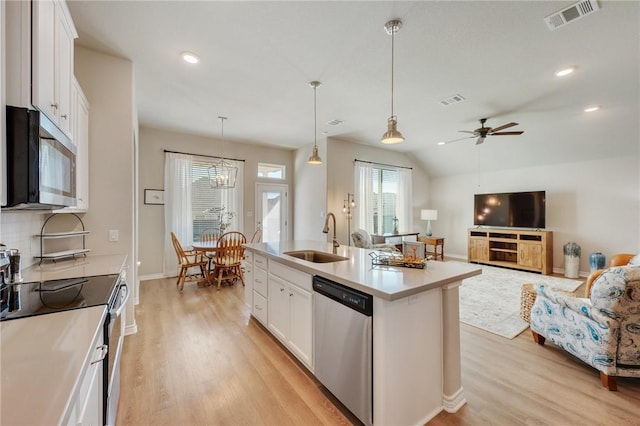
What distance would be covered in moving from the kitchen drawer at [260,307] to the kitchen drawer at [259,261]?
0.32 metres

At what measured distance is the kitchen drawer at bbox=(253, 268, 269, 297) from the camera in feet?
9.40

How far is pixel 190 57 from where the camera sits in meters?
2.74

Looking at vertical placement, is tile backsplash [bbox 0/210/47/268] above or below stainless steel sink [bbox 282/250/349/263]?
above

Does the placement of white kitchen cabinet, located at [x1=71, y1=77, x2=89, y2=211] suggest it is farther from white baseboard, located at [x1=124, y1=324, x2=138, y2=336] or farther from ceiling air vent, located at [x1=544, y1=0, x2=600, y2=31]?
ceiling air vent, located at [x1=544, y1=0, x2=600, y2=31]

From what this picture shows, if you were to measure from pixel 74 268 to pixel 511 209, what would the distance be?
7.62 metres

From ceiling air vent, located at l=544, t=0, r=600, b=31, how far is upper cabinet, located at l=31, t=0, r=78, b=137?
3.43 metres

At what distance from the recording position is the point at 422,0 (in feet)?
6.72

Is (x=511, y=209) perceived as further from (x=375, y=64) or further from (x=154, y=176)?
(x=154, y=176)

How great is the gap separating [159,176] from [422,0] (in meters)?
5.02

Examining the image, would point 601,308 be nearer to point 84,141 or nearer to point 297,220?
point 84,141

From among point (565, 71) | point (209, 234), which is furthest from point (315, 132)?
point (565, 71)

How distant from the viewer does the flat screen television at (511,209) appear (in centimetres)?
586

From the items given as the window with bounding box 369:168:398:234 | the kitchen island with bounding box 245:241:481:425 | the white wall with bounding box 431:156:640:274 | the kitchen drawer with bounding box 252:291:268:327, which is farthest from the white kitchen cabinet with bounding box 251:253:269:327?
the white wall with bounding box 431:156:640:274

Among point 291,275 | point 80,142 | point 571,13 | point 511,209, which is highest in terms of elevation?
point 571,13
